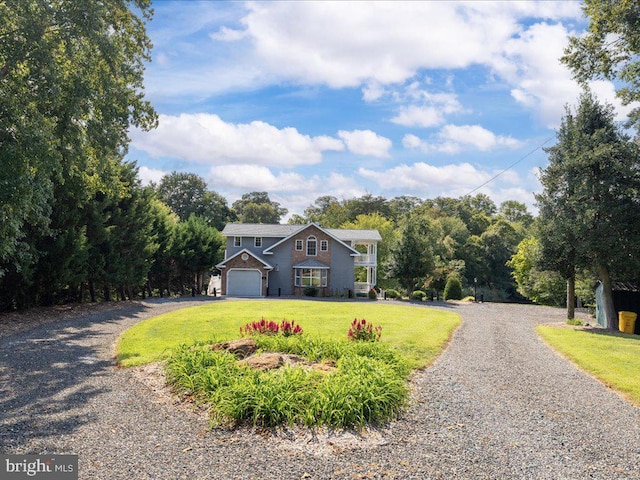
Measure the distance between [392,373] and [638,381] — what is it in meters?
6.15

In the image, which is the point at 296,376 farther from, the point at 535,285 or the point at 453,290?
the point at 453,290

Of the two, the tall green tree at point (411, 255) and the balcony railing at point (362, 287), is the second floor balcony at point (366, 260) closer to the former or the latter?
the balcony railing at point (362, 287)

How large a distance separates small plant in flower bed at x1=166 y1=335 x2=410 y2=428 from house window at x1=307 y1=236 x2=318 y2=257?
30122 mm

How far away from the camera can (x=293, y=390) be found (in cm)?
730

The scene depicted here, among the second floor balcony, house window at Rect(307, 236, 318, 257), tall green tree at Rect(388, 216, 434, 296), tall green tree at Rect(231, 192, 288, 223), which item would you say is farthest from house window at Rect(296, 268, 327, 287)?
tall green tree at Rect(231, 192, 288, 223)

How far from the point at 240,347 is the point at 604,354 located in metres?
10.8

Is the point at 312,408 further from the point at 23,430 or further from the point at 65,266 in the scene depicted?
the point at 65,266

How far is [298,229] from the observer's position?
40.9 meters

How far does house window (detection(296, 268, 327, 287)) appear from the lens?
39.8 meters

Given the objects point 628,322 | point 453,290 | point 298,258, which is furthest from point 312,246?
point 628,322

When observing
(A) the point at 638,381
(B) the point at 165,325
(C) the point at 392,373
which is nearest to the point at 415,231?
(B) the point at 165,325

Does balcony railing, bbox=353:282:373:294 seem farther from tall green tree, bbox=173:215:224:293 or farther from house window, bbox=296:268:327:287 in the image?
tall green tree, bbox=173:215:224:293

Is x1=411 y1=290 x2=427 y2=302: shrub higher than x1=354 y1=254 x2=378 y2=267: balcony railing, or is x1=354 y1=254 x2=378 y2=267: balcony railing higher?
x1=354 y1=254 x2=378 y2=267: balcony railing

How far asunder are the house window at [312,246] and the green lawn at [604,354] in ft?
73.2
